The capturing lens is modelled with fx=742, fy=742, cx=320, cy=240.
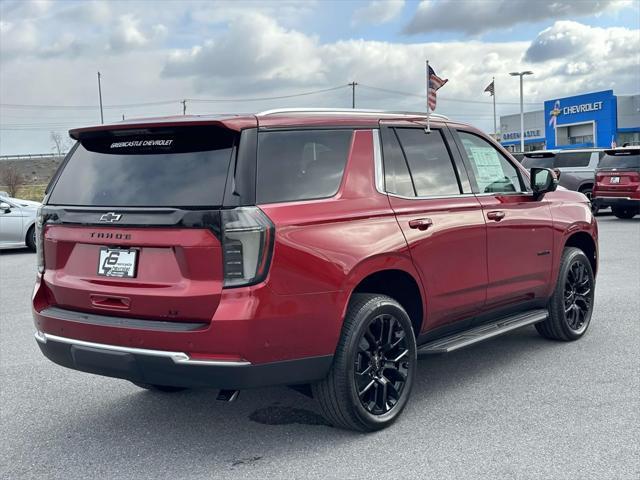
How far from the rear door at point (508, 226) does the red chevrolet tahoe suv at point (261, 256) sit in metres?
0.33

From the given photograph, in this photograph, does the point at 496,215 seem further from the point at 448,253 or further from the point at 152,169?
the point at 152,169

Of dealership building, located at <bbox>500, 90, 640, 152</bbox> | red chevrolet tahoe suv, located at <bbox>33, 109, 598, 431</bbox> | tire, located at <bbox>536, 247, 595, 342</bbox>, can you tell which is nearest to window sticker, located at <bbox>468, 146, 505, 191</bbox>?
red chevrolet tahoe suv, located at <bbox>33, 109, 598, 431</bbox>

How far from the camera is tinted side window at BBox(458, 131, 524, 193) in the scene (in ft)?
17.9

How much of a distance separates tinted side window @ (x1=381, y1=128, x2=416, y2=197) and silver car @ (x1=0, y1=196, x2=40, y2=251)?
12.1 m

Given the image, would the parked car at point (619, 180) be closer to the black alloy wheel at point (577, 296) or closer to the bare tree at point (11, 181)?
the black alloy wheel at point (577, 296)

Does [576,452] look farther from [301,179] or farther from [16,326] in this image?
[16,326]

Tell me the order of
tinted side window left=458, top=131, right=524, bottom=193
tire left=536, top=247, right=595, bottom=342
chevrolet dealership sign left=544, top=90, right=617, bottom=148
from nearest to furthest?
tinted side window left=458, top=131, right=524, bottom=193, tire left=536, top=247, right=595, bottom=342, chevrolet dealership sign left=544, top=90, right=617, bottom=148

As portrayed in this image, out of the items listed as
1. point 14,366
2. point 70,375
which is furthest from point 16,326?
point 70,375

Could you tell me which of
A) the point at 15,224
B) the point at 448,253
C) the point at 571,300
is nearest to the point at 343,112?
the point at 448,253

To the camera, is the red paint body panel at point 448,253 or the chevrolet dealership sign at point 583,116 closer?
the red paint body panel at point 448,253

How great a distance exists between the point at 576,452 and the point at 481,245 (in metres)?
1.67

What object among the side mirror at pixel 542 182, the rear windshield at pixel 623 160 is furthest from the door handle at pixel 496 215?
the rear windshield at pixel 623 160

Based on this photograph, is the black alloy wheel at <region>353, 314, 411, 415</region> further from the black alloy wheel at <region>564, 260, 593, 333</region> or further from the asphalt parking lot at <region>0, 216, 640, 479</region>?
the black alloy wheel at <region>564, 260, 593, 333</region>

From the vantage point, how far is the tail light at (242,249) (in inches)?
145
